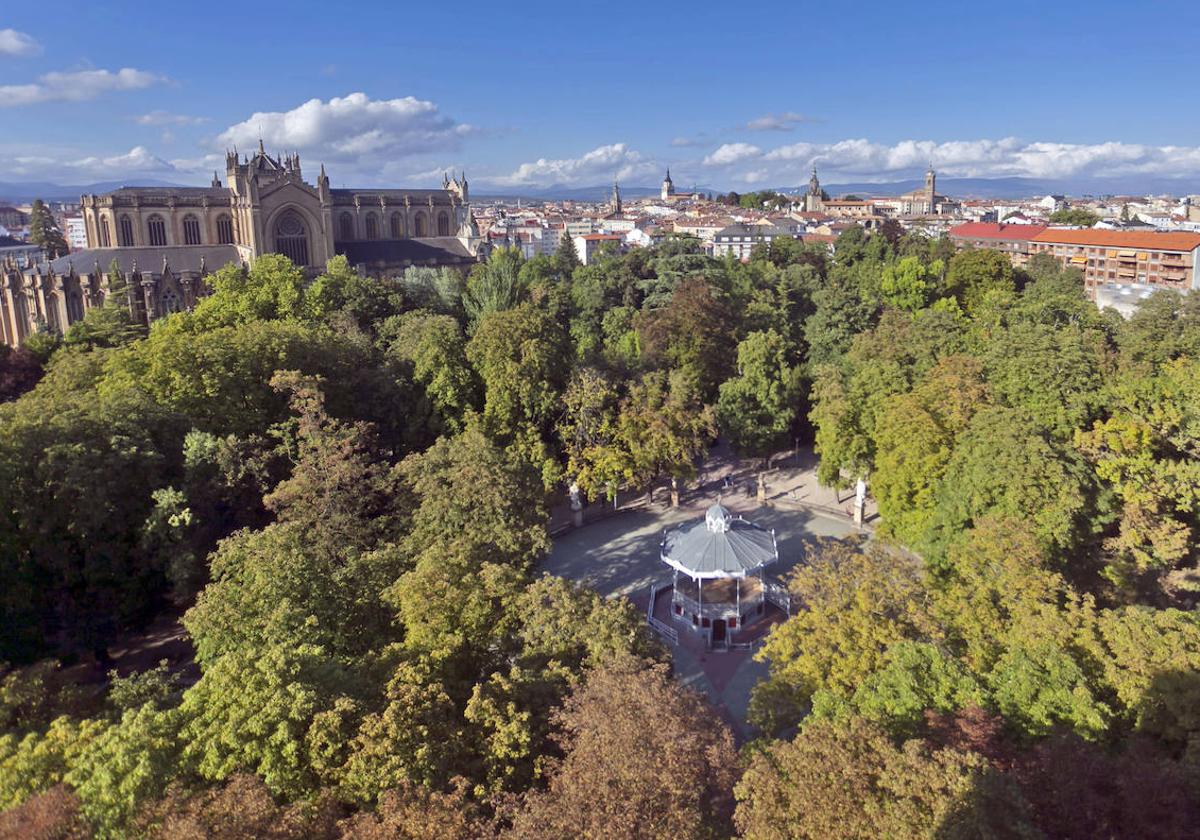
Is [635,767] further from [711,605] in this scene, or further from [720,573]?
[711,605]

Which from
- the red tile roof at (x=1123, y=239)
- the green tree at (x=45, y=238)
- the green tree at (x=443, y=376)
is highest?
the green tree at (x=45, y=238)

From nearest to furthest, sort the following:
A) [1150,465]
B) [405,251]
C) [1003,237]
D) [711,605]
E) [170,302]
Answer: [1150,465], [711,605], [170,302], [405,251], [1003,237]

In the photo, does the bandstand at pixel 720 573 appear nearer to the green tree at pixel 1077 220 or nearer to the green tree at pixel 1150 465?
the green tree at pixel 1150 465

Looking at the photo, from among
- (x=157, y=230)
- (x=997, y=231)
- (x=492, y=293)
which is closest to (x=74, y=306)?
(x=157, y=230)

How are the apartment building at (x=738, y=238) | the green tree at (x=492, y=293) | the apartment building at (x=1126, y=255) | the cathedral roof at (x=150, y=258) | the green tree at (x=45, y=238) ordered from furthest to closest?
the apartment building at (x=738, y=238) → the green tree at (x=45, y=238) → the apartment building at (x=1126, y=255) → the cathedral roof at (x=150, y=258) → the green tree at (x=492, y=293)

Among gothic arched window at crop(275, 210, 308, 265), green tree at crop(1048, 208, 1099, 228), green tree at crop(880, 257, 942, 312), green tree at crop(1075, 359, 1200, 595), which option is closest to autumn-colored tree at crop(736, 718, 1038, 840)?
green tree at crop(1075, 359, 1200, 595)

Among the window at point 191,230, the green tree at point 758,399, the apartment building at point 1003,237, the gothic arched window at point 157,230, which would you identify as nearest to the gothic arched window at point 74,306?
the gothic arched window at point 157,230

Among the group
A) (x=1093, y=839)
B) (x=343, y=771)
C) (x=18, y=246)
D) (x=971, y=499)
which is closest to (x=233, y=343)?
(x=343, y=771)
